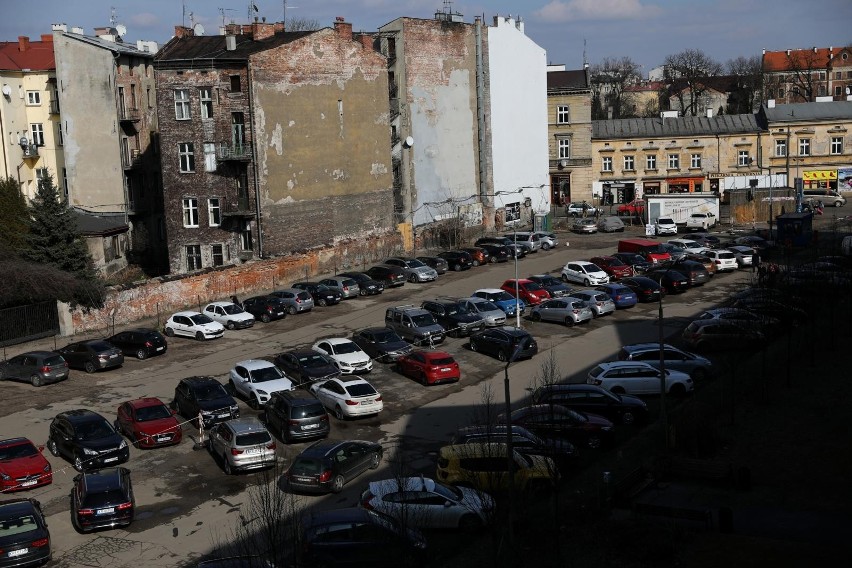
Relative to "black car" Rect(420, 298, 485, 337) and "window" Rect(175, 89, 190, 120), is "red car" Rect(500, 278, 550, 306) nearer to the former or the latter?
→ "black car" Rect(420, 298, 485, 337)

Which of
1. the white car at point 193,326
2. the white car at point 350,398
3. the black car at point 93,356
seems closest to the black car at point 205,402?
the white car at point 350,398

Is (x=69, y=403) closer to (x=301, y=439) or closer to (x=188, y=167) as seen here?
(x=301, y=439)

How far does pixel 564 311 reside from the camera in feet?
123

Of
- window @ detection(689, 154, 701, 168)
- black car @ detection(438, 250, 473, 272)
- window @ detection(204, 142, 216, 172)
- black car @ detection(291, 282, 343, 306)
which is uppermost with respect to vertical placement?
window @ detection(204, 142, 216, 172)

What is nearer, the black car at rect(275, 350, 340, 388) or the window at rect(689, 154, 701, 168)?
the black car at rect(275, 350, 340, 388)

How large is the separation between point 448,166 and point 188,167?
18857mm

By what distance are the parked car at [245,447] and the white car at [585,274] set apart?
23809 millimetres

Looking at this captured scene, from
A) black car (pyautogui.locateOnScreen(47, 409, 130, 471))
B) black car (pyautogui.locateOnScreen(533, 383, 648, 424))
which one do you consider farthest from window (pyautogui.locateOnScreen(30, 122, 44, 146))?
black car (pyautogui.locateOnScreen(533, 383, 648, 424))

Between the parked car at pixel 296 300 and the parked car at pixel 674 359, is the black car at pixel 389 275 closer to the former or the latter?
the parked car at pixel 296 300

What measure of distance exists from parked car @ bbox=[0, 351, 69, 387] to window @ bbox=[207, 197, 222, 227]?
17.9m

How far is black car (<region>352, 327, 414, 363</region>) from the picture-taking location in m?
32.8

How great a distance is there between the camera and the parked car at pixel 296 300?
1581 inches

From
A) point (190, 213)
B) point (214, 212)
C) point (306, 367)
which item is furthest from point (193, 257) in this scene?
point (306, 367)

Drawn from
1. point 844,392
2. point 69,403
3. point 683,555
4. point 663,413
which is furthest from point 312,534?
point 844,392
